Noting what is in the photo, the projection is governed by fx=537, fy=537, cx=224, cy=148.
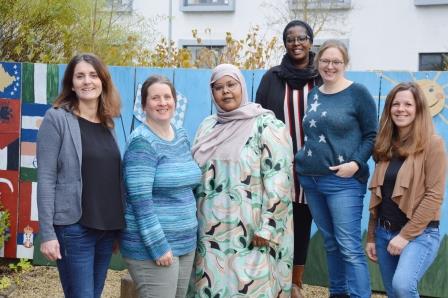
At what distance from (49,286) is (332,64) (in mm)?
3051

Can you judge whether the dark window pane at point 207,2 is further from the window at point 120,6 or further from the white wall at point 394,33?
the white wall at point 394,33

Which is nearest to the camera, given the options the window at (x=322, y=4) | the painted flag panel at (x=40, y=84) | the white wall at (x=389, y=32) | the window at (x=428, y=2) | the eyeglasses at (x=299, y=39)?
the eyeglasses at (x=299, y=39)

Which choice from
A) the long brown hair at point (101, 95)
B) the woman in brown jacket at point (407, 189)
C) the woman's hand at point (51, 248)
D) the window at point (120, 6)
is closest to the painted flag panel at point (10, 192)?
the long brown hair at point (101, 95)

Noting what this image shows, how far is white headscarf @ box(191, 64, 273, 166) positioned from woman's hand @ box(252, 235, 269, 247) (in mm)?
431

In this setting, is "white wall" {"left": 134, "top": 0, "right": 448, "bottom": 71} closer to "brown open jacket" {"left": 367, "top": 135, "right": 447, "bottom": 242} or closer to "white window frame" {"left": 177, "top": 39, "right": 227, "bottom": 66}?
"white window frame" {"left": 177, "top": 39, "right": 227, "bottom": 66}

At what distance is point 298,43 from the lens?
3477mm

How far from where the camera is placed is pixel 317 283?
446 centimetres

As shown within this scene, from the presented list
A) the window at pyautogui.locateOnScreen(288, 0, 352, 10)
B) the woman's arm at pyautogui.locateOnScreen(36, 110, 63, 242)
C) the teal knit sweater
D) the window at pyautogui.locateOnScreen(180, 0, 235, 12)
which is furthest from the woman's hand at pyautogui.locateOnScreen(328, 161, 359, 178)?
the window at pyautogui.locateOnScreen(180, 0, 235, 12)

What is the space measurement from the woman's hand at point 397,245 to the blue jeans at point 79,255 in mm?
1439

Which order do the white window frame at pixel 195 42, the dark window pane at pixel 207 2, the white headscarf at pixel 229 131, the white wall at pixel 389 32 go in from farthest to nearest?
the dark window pane at pixel 207 2
the white window frame at pixel 195 42
the white wall at pixel 389 32
the white headscarf at pixel 229 131

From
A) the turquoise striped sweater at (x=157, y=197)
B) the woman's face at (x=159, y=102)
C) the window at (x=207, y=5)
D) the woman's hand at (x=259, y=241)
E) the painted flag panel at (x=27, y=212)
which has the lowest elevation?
the painted flag panel at (x=27, y=212)

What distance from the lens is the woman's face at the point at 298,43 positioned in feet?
11.4

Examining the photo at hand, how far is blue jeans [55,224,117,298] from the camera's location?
2.59 meters

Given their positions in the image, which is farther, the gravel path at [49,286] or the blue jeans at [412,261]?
the gravel path at [49,286]
